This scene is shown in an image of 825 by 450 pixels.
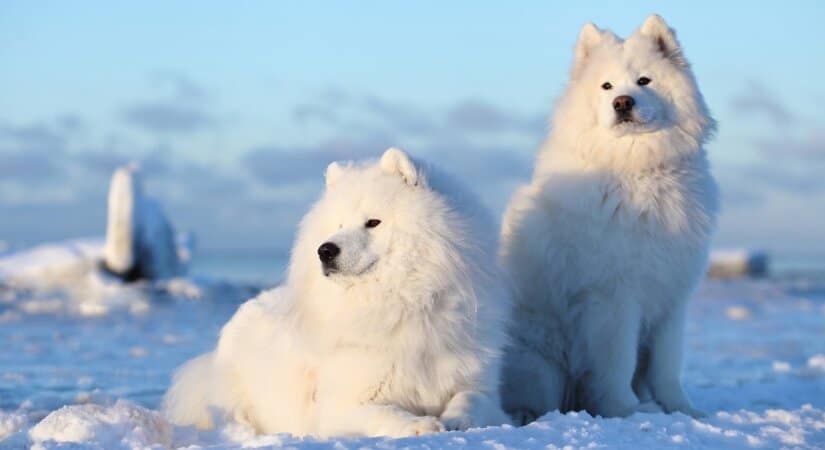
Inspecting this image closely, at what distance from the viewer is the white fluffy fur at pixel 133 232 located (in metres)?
17.4

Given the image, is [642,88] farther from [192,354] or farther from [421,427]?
[192,354]

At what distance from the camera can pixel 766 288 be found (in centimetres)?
2250

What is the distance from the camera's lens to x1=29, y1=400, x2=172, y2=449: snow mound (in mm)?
4340

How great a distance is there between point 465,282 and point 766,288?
19.5 metres

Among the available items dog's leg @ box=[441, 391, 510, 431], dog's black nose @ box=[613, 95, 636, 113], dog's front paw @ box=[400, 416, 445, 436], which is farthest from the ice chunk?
dog's front paw @ box=[400, 416, 445, 436]

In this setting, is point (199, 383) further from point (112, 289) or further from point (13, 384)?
point (112, 289)

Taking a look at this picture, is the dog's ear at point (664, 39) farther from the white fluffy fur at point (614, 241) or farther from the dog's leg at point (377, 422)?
the dog's leg at point (377, 422)

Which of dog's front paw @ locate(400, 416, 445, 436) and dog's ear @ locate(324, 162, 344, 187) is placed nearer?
dog's front paw @ locate(400, 416, 445, 436)

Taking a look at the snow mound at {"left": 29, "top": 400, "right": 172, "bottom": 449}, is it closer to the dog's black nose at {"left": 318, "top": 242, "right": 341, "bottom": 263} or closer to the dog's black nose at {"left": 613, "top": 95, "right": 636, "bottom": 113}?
the dog's black nose at {"left": 318, "top": 242, "right": 341, "bottom": 263}

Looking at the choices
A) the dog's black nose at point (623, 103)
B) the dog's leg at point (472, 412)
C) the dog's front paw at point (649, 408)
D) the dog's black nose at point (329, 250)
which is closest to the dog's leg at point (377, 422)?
the dog's leg at point (472, 412)

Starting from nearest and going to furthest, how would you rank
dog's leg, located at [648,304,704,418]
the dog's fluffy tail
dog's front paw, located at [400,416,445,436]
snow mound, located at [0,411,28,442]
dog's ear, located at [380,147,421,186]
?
dog's front paw, located at [400,416,445,436] → dog's ear, located at [380,147,421,186] → snow mound, located at [0,411,28,442] → the dog's fluffy tail → dog's leg, located at [648,304,704,418]

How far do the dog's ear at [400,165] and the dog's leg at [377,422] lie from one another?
3.56ft

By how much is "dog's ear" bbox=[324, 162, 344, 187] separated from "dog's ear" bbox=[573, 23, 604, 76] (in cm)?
206

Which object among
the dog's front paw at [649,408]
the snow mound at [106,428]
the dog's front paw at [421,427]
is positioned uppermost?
the dog's front paw at [649,408]
